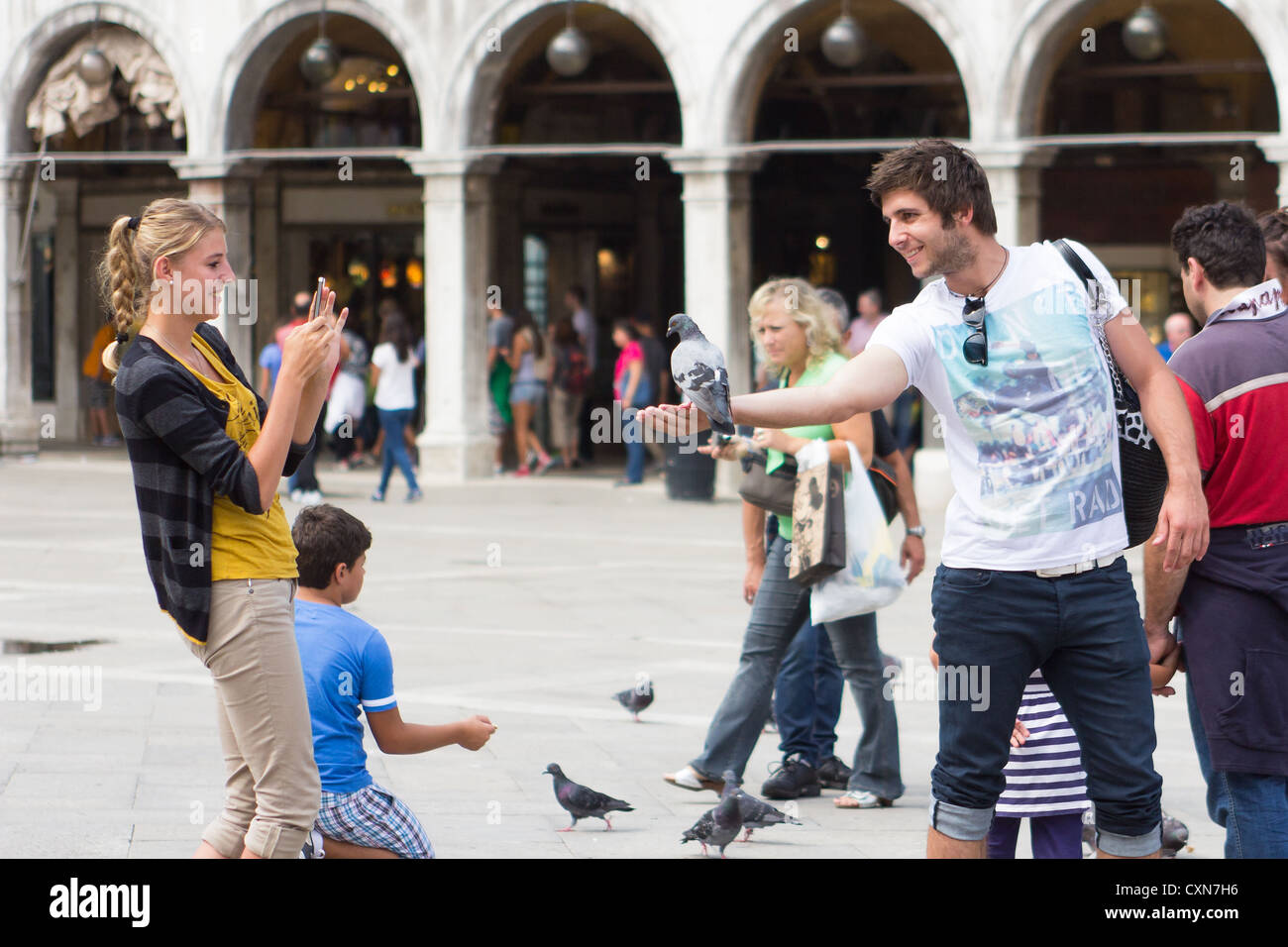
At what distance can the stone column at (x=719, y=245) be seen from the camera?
Answer: 18.2 meters

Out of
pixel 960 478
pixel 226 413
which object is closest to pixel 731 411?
pixel 960 478

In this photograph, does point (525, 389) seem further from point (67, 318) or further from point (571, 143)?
point (67, 318)

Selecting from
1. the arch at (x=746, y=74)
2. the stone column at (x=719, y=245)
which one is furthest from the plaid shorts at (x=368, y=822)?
the arch at (x=746, y=74)

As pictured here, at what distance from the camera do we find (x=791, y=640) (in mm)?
6363

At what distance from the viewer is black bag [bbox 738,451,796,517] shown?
6379 mm

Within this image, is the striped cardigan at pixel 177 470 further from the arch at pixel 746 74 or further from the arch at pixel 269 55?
the arch at pixel 269 55

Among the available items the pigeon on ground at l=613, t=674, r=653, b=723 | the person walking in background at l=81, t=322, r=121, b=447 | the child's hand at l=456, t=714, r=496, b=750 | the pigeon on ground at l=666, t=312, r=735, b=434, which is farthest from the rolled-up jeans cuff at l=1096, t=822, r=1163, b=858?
the person walking in background at l=81, t=322, r=121, b=447

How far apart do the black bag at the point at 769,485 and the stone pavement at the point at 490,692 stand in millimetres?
1010

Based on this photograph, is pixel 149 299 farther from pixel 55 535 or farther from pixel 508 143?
pixel 508 143

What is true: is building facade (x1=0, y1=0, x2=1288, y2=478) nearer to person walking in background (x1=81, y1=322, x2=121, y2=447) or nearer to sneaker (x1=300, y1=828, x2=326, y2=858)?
person walking in background (x1=81, y1=322, x2=121, y2=447)

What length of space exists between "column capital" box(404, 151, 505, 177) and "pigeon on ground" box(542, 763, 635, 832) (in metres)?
14.2

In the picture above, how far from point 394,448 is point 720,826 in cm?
1240

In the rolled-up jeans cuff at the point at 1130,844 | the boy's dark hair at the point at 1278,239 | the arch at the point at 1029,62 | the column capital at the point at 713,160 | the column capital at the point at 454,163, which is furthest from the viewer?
the column capital at the point at 454,163
